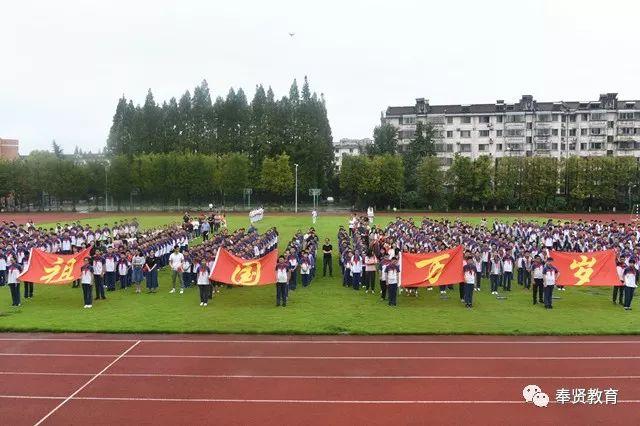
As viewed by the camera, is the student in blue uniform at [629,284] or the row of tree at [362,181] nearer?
the student in blue uniform at [629,284]

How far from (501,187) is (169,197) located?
41.6 meters

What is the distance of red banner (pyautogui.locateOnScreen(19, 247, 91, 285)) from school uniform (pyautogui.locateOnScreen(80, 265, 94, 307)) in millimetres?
652

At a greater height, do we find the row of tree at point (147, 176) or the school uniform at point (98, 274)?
the row of tree at point (147, 176)

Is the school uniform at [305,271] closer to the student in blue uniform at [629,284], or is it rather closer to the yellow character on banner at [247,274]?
the yellow character on banner at [247,274]

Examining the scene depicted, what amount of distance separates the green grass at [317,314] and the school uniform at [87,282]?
0.29m

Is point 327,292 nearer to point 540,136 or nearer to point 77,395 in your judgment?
point 77,395

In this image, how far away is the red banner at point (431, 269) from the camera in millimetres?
16625

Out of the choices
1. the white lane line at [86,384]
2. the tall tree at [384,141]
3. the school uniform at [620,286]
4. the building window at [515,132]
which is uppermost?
the building window at [515,132]

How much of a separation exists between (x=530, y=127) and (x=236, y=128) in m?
42.5

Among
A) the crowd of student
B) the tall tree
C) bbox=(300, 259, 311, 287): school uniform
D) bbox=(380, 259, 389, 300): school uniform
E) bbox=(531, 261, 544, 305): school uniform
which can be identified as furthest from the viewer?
the tall tree

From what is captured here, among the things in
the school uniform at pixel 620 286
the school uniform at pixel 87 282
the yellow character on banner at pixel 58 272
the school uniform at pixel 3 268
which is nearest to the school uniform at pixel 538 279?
the school uniform at pixel 620 286

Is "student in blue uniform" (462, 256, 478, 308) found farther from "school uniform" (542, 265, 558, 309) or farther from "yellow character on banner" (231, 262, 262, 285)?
"yellow character on banner" (231, 262, 262, 285)

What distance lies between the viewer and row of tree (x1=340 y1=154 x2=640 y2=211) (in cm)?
6278

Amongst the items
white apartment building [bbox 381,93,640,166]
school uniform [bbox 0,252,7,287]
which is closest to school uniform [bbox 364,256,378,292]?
school uniform [bbox 0,252,7,287]
